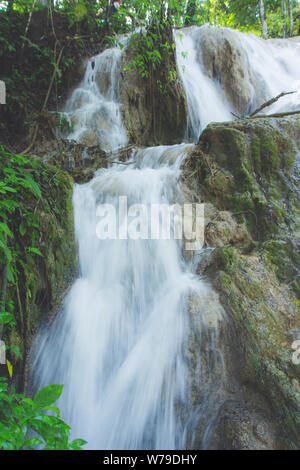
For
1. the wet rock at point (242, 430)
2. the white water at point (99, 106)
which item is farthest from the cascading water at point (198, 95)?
the wet rock at point (242, 430)

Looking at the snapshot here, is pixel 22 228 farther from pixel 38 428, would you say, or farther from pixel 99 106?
pixel 99 106

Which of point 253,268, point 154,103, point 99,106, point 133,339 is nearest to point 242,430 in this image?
point 133,339

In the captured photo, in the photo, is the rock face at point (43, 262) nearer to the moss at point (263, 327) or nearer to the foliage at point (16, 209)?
the foliage at point (16, 209)

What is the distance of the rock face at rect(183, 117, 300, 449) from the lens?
1.99 meters

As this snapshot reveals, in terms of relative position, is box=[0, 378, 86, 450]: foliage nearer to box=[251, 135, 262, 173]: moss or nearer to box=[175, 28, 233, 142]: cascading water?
box=[251, 135, 262, 173]: moss

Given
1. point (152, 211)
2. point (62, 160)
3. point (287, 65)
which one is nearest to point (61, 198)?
point (152, 211)

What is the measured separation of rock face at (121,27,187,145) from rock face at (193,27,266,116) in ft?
6.75

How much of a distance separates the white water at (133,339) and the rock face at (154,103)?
2.77 meters

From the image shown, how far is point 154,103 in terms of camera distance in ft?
22.2

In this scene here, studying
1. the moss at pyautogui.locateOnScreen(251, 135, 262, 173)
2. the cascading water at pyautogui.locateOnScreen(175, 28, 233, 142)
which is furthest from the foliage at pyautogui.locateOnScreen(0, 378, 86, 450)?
the cascading water at pyautogui.locateOnScreen(175, 28, 233, 142)

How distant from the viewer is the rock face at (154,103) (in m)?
6.45

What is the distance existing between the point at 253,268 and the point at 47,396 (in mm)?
2191

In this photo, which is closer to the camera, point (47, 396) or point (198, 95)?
point (47, 396)
